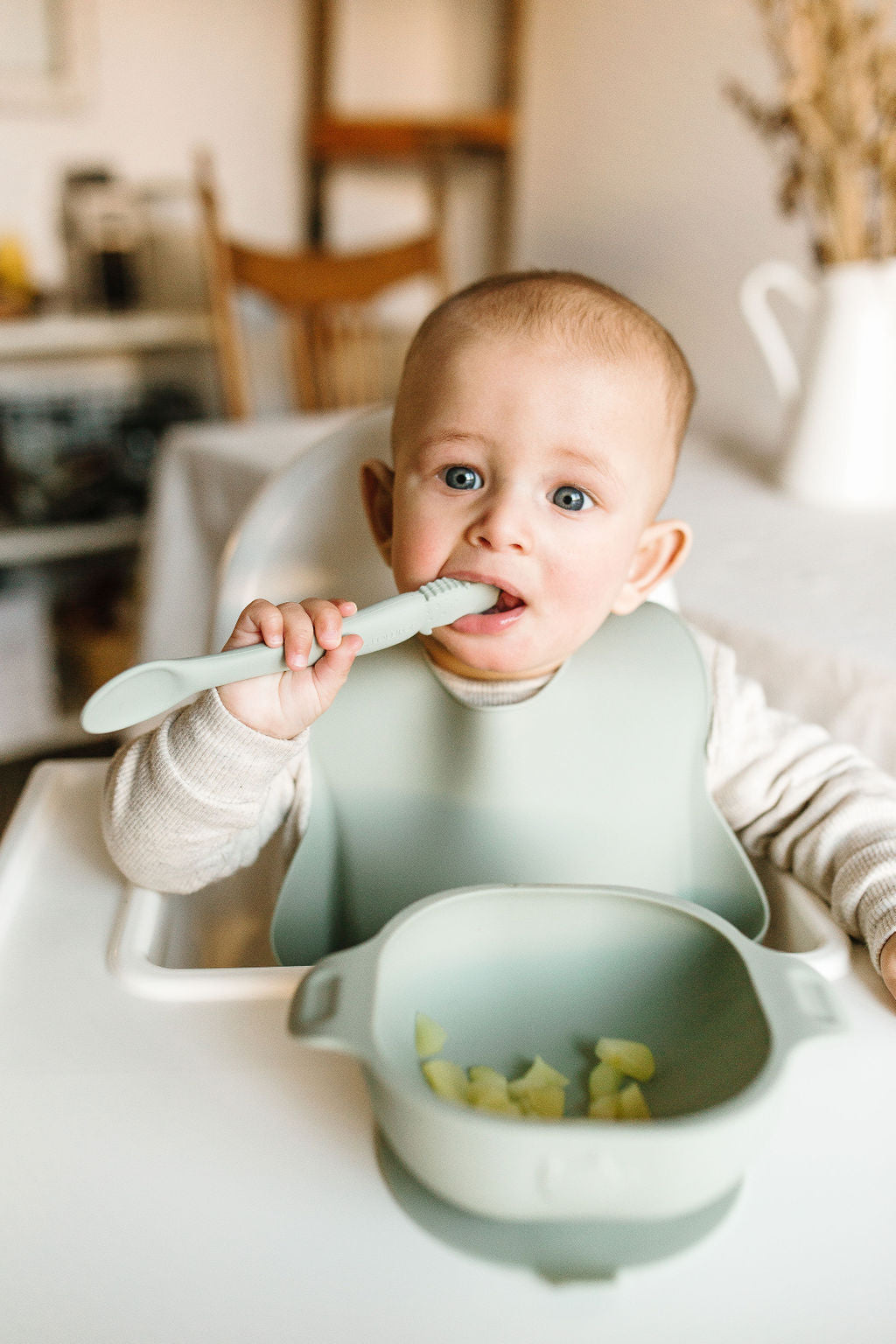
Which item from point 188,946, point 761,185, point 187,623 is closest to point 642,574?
point 188,946

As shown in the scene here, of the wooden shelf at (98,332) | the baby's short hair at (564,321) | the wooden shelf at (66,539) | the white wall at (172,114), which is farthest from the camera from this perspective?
the white wall at (172,114)

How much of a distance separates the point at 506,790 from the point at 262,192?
8.60ft

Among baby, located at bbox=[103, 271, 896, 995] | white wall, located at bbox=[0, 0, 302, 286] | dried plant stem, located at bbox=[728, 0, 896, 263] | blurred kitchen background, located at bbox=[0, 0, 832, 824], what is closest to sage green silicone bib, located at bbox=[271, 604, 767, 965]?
baby, located at bbox=[103, 271, 896, 995]

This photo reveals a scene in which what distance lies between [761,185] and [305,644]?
1.75 metres

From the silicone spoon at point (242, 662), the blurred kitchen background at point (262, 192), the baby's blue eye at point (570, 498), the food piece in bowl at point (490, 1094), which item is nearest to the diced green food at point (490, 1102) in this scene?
the food piece in bowl at point (490, 1094)

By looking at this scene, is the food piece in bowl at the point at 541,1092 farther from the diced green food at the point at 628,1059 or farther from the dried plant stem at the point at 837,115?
the dried plant stem at the point at 837,115

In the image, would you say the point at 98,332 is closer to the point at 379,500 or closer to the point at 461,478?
the point at 379,500

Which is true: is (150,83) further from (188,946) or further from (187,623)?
(188,946)

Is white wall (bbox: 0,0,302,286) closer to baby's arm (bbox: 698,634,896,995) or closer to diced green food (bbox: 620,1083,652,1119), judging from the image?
baby's arm (bbox: 698,634,896,995)

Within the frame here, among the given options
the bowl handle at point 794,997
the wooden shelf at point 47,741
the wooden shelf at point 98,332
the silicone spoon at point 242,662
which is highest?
the silicone spoon at point 242,662

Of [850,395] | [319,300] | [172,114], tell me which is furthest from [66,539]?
[850,395]

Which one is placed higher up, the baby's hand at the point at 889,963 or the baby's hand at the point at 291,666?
the baby's hand at the point at 291,666

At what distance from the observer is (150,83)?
2.61m

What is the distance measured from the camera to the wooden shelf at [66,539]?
7.91ft
